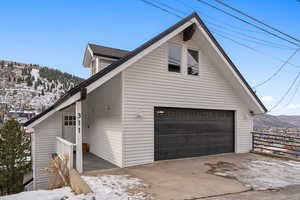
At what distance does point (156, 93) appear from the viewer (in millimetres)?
6883

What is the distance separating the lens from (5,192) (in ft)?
33.5

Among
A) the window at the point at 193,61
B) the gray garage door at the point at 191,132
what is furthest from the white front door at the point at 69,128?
the window at the point at 193,61

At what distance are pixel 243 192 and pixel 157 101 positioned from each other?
3967 millimetres

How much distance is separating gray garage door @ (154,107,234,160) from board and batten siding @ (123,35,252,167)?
0.96 feet

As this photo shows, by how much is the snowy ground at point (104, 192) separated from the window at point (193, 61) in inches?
201

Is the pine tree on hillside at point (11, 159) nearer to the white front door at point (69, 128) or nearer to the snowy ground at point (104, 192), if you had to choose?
the white front door at point (69, 128)

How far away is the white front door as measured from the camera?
9.51 meters

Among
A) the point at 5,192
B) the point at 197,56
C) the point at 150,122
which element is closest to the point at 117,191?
the point at 150,122

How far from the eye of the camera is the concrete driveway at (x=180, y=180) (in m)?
3.88

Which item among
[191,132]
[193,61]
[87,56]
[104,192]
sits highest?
[87,56]

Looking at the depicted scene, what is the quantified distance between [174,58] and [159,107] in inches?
85.6

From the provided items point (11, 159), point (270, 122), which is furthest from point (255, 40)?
point (11, 159)

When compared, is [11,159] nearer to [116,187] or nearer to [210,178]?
[116,187]

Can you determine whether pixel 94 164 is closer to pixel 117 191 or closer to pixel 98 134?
pixel 98 134
